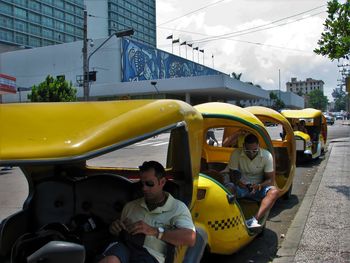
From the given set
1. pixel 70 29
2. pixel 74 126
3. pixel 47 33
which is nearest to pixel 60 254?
pixel 74 126

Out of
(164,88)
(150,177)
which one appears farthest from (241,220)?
(164,88)

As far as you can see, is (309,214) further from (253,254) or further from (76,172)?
(76,172)

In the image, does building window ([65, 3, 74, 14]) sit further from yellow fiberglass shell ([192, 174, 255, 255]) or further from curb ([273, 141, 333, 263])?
yellow fiberglass shell ([192, 174, 255, 255])

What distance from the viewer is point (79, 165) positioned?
15.5 ft

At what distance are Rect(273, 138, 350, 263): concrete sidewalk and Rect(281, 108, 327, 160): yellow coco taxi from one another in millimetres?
4115

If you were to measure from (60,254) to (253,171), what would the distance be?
15.2 ft

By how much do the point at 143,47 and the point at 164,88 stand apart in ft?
46.8

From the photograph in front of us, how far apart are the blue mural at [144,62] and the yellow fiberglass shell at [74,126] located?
187 ft

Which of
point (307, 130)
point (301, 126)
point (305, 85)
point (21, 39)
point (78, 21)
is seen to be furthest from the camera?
point (305, 85)

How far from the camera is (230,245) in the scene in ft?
16.5

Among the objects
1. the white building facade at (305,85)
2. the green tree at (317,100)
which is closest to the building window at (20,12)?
the green tree at (317,100)

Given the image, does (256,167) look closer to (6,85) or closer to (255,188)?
(255,188)

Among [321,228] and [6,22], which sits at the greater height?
[6,22]

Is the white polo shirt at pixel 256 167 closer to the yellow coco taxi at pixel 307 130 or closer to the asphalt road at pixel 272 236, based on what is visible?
the asphalt road at pixel 272 236
